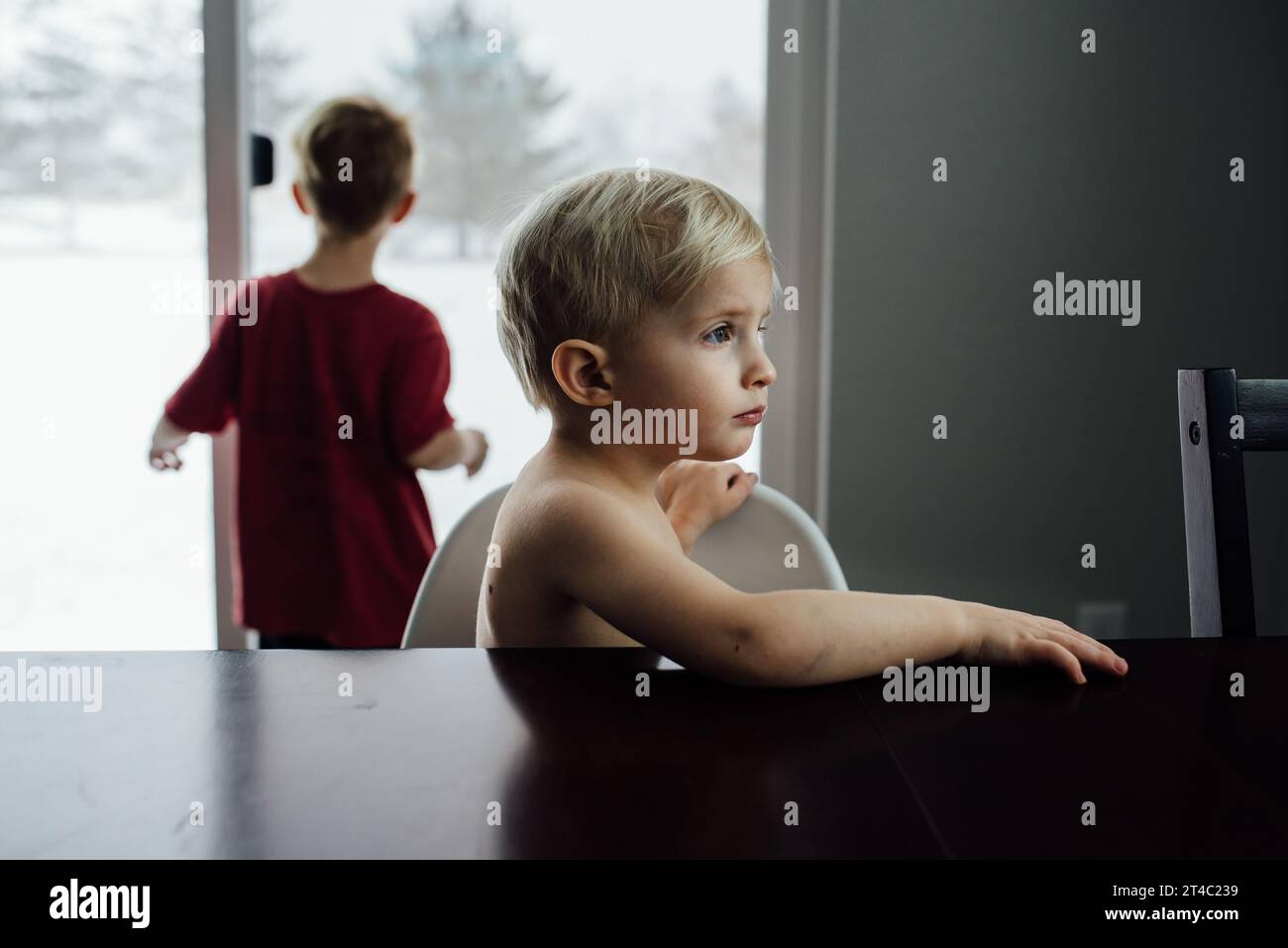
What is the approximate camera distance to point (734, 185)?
2.16 m

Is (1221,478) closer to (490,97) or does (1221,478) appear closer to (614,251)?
(614,251)

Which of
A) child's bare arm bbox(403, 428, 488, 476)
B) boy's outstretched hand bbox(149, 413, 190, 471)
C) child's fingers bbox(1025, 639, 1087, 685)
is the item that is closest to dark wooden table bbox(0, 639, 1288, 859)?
child's fingers bbox(1025, 639, 1087, 685)

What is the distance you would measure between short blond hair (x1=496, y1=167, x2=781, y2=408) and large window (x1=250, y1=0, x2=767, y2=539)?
1124 millimetres

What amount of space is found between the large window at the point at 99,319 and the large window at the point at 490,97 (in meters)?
0.16

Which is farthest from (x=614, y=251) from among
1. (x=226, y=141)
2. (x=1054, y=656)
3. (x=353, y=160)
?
(x=226, y=141)

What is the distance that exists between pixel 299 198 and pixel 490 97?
42 centimetres

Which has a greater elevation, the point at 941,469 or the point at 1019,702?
the point at 941,469

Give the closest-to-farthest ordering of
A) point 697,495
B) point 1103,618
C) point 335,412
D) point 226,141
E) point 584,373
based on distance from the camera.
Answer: point 584,373 → point 697,495 → point 335,412 → point 226,141 → point 1103,618

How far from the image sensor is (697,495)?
47.3 inches
